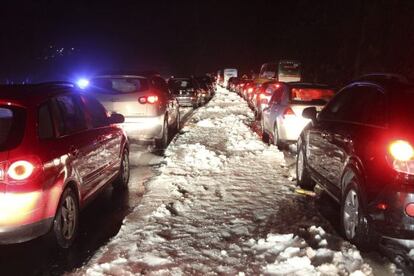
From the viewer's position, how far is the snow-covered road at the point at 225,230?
4.93m

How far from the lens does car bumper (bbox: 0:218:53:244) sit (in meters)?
4.76

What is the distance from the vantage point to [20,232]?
481 cm

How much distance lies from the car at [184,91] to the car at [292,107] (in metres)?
13.6

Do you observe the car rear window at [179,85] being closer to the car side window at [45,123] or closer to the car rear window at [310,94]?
the car rear window at [310,94]

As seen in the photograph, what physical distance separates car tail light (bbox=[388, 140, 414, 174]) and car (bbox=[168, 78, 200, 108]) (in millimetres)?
21300

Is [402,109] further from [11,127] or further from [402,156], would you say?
[11,127]

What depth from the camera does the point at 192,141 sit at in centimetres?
1334

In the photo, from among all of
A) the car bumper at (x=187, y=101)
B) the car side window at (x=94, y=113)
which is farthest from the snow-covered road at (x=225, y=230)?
the car bumper at (x=187, y=101)

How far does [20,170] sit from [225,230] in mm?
2485

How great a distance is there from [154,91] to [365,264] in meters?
7.60

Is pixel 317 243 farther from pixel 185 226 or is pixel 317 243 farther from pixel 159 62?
pixel 159 62

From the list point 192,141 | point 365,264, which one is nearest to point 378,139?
point 365,264

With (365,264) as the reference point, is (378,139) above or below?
above

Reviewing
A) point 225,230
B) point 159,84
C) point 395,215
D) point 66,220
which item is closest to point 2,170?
point 66,220
